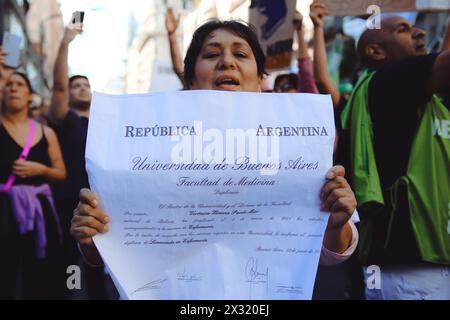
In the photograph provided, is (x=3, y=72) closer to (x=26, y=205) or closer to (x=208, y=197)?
(x=26, y=205)

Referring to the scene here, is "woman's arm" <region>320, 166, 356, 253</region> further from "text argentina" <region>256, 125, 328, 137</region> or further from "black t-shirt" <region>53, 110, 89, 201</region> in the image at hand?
"black t-shirt" <region>53, 110, 89, 201</region>

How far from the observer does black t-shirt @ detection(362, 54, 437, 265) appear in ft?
8.02

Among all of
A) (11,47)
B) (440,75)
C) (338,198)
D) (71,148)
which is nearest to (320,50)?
(440,75)

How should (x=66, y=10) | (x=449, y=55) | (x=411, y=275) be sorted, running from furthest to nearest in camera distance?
(x=66, y=10) < (x=411, y=275) < (x=449, y=55)

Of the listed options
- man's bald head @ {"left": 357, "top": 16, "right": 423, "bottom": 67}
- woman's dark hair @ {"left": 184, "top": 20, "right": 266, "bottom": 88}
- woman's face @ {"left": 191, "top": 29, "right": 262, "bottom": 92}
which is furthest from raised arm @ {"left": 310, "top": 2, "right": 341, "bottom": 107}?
woman's face @ {"left": 191, "top": 29, "right": 262, "bottom": 92}

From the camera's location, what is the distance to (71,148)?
4520 millimetres

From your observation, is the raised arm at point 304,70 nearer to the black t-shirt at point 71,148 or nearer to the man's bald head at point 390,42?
the man's bald head at point 390,42

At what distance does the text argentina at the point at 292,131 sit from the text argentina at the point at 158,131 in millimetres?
168

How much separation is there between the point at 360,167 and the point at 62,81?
210 centimetres

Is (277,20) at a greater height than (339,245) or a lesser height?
greater

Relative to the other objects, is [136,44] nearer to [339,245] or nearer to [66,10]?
[66,10]

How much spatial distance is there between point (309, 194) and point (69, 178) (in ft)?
10.6

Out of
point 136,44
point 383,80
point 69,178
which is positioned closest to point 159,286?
point 383,80

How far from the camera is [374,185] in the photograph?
254cm
